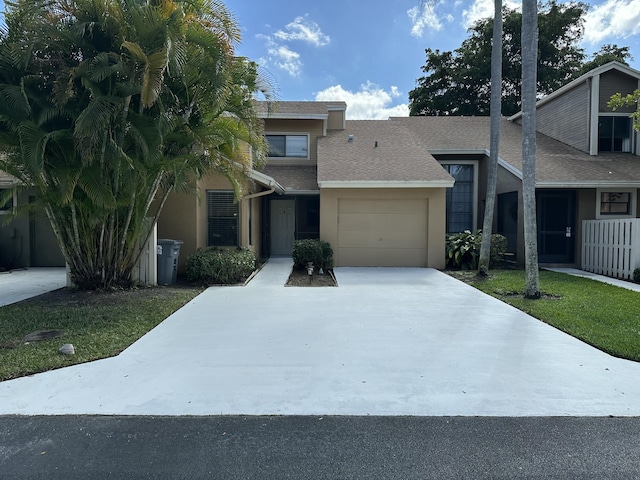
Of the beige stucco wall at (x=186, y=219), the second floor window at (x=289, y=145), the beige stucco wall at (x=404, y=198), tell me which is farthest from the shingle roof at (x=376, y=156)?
the beige stucco wall at (x=186, y=219)

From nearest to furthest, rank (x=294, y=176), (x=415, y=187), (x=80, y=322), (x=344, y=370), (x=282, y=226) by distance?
1. (x=344, y=370)
2. (x=80, y=322)
3. (x=415, y=187)
4. (x=294, y=176)
5. (x=282, y=226)

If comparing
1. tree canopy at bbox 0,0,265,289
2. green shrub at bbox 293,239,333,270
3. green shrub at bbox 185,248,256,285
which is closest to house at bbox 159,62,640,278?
green shrub at bbox 293,239,333,270

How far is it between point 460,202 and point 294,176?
22.3ft

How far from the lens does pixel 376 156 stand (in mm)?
14953

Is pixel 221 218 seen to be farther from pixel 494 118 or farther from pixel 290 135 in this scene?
pixel 494 118

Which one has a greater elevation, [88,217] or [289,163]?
[289,163]

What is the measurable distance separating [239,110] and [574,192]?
11.5 metres

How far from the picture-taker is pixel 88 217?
27.5ft

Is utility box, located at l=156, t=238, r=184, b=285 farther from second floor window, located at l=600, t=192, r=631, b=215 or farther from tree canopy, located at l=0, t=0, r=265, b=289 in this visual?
second floor window, located at l=600, t=192, r=631, b=215

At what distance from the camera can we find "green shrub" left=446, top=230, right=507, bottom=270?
13.2 m

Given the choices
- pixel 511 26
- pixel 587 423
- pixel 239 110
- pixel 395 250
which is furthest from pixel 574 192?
pixel 511 26

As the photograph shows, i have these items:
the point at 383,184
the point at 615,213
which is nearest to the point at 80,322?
the point at 383,184

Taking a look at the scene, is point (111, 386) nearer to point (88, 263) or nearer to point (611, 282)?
point (88, 263)

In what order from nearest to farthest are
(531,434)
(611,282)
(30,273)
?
1. (531,434)
2. (611,282)
3. (30,273)
